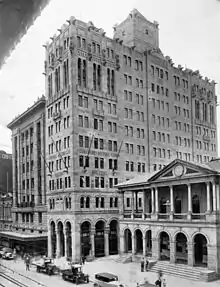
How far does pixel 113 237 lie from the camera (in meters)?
43.8

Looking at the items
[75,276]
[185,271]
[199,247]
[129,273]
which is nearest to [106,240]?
[129,273]

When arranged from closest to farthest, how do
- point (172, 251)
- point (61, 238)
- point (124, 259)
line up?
point (172, 251) → point (124, 259) → point (61, 238)

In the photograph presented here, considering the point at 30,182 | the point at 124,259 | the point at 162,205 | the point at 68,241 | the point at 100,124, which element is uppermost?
the point at 100,124

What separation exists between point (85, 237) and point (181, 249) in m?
11.6

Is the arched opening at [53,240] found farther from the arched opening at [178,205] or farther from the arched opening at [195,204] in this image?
the arched opening at [195,204]

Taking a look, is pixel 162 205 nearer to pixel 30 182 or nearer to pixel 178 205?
Answer: pixel 178 205

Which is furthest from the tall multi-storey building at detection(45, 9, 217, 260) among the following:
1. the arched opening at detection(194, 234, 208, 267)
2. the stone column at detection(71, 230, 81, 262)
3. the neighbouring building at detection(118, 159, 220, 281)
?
the arched opening at detection(194, 234, 208, 267)

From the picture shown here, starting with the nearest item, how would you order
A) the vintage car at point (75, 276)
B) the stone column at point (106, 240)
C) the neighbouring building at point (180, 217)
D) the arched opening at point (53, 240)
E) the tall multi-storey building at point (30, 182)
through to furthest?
the vintage car at point (75, 276) < the neighbouring building at point (180, 217) < the stone column at point (106, 240) < the arched opening at point (53, 240) < the tall multi-storey building at point (30, 182)

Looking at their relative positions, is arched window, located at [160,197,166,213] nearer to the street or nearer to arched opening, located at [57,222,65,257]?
the street

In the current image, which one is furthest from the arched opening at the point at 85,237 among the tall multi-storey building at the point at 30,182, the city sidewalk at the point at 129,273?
the tall multi-storey building at the point at 30,182

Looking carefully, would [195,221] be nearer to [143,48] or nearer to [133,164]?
[133,164]

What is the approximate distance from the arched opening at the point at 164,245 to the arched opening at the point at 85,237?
9.37 m

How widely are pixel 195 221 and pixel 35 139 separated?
27.9 metres

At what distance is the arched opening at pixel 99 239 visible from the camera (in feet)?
137
